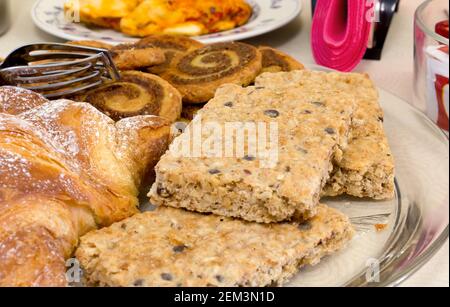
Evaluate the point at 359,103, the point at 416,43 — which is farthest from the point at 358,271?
the point at 416,43

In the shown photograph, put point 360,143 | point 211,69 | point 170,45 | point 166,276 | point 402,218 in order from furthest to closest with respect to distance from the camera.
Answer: point 170,45 → point 211,69 → point 360,143 → point 402,218 → point 166,276

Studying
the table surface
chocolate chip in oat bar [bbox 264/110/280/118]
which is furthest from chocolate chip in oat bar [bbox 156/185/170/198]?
the table surface

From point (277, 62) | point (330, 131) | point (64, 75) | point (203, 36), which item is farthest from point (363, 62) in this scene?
point (64, 75)

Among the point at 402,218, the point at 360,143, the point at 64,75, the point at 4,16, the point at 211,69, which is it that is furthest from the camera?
the point at 4,16

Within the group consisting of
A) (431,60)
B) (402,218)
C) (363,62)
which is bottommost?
(363,62)

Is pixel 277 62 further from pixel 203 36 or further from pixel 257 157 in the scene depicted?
pixel 257 157

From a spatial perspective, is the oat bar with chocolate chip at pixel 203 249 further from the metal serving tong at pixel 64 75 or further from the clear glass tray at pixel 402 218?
the metal serving tong at pixel 64 75

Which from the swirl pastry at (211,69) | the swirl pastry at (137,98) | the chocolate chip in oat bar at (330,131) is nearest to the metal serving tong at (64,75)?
the swirl pastry at (137,98)
